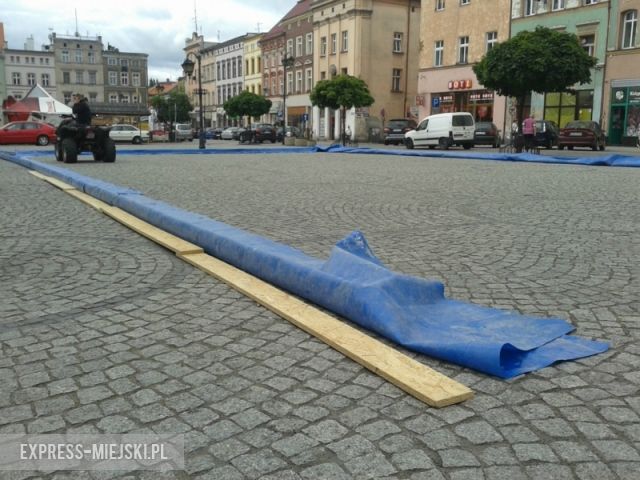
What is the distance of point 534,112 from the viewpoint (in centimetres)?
3762

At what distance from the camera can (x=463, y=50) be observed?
43.1 meters

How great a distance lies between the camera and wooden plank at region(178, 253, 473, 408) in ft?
9.18

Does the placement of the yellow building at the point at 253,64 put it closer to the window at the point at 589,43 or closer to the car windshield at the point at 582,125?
the window at the point at 589,43

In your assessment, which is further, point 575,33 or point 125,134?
point 125,134

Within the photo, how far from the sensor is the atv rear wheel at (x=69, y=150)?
1667 cm

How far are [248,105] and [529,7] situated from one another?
32.7 metres

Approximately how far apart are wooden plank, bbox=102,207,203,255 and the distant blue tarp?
754 mm

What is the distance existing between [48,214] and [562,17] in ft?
114

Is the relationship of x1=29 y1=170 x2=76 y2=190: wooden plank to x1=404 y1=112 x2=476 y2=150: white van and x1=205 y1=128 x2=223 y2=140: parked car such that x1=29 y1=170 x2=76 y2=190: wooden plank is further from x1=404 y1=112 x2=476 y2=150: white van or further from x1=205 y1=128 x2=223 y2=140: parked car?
x1=205 y1=128 x2=223 y2=140: parked car

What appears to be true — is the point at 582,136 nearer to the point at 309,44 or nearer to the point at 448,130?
the point at 448,130

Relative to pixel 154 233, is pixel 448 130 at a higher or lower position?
higher

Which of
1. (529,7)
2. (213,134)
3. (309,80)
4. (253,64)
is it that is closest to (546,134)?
(529,7)

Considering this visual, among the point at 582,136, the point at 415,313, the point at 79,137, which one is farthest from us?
the point at 582,136

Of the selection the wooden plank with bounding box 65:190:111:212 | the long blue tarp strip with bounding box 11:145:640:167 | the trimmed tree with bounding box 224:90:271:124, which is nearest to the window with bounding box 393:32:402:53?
the trimmed tree with bounding box 224:90:271:124
